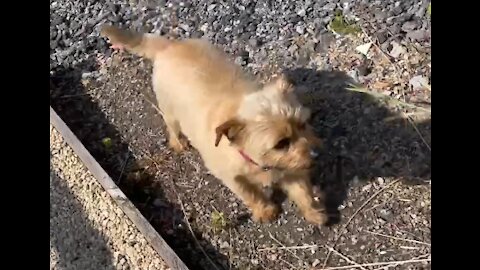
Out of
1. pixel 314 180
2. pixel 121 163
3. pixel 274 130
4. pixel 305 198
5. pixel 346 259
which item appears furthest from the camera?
pixel 121 163

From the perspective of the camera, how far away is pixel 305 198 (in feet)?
13.0

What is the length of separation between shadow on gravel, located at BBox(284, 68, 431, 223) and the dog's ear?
103 centimetres

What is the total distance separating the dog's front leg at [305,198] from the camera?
12.8 ft

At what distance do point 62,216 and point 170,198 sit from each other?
2.77ft

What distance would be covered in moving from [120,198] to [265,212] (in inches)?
39.8

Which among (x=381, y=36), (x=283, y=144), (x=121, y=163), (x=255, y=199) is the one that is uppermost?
(x=283, y=144)

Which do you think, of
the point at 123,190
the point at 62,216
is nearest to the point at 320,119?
the point at 123,190

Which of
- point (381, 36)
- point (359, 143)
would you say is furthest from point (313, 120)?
point (381, 36)

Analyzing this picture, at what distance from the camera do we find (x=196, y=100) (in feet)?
12.8

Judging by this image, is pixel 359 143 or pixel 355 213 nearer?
pixel 355 213

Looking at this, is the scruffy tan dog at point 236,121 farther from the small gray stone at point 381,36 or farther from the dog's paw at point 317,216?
the small gray stone at point 381,36

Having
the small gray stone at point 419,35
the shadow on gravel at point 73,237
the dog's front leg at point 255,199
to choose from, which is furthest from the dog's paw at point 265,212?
the small gray stone at point 419,35

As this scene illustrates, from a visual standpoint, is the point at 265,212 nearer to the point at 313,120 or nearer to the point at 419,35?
the point at 313,120
